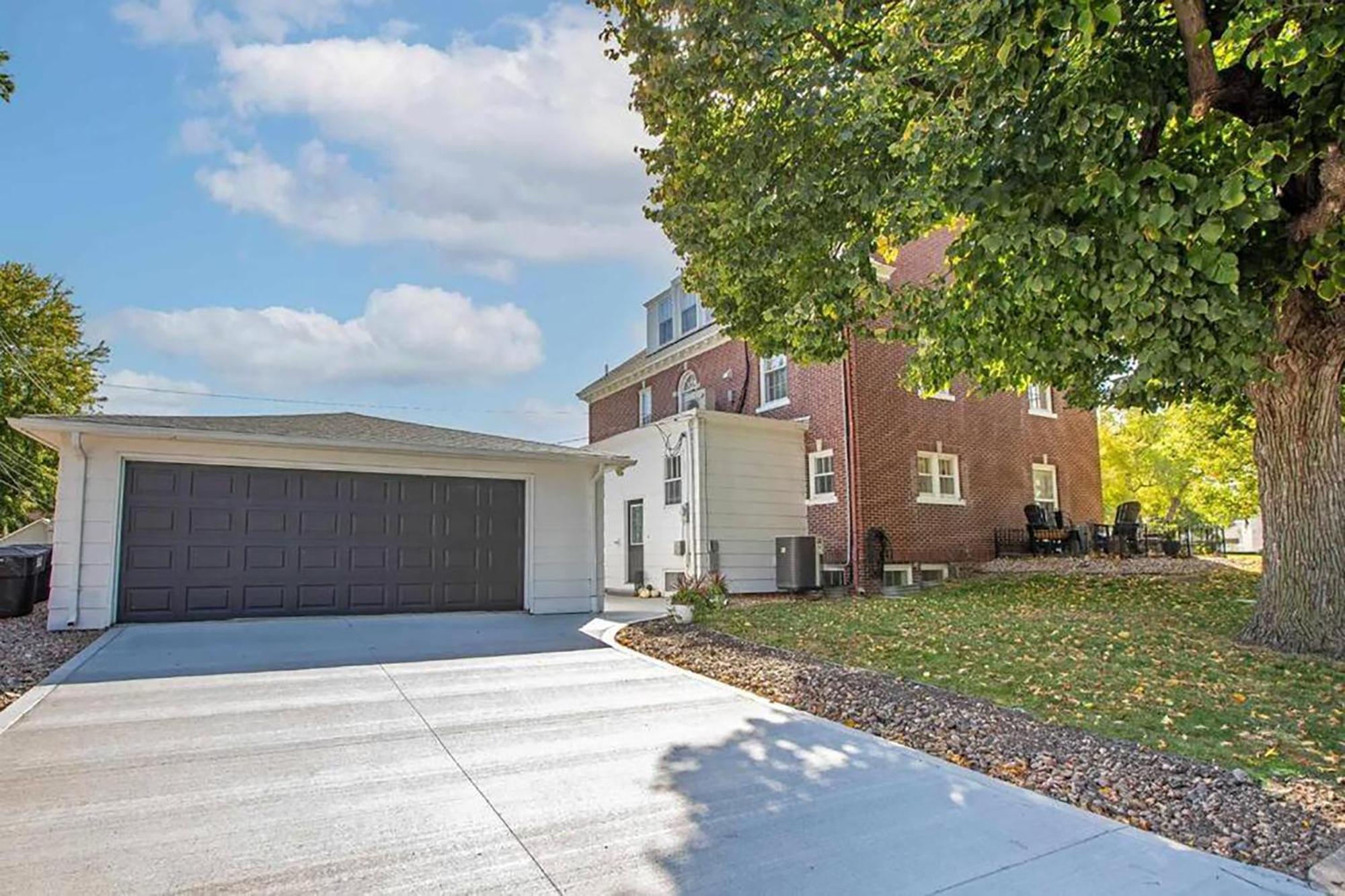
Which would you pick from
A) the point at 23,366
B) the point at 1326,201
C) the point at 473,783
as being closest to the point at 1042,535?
the point at 1326,201

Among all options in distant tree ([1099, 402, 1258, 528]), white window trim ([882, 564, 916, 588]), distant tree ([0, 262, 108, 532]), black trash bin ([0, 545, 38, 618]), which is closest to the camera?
black trash bin ([0, 545, 38, 618])

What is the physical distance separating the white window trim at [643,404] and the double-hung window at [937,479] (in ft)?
24.0

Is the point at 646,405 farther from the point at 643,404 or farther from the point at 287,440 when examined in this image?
the point at 287,440

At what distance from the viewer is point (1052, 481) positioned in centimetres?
1833

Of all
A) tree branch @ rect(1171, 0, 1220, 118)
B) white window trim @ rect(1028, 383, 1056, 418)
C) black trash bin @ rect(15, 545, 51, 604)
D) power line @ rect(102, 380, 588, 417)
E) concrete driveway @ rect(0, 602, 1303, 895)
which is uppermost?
power line @ rect(102, 380, 588, 417)

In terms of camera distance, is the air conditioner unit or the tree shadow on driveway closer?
the tree shadow on driveway

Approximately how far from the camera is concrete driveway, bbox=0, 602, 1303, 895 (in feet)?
9.86

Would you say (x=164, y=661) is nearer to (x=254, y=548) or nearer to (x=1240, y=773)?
(x=254, y=548)

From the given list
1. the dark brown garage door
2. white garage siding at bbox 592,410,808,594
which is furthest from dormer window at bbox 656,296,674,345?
the dark brown garage door

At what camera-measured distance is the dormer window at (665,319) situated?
19.7 meters

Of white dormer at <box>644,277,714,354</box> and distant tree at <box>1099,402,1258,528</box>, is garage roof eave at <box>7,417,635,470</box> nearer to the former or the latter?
white dormer at <box>644,277,714,354</box>

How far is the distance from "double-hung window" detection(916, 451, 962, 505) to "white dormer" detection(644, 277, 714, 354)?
19.9 ft

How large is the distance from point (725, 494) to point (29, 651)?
34.3ft

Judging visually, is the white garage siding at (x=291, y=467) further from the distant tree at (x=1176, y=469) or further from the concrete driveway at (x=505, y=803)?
the distant tree at (x=1176, y=469)
